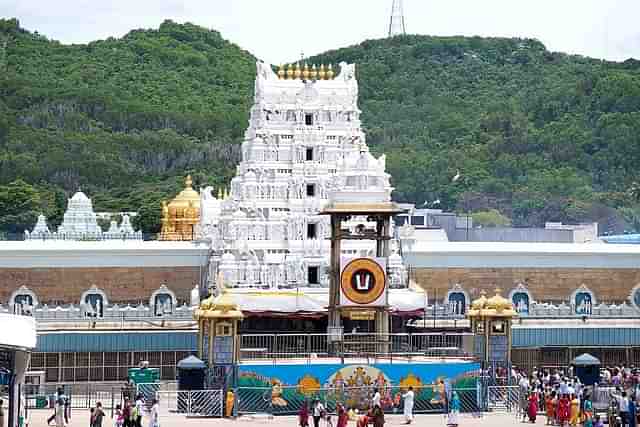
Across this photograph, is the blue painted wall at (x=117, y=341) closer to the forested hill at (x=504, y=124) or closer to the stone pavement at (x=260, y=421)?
the stone pavement at (x=260, y=421)

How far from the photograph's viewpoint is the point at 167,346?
175ft

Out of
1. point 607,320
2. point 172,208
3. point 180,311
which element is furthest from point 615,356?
point 172,208

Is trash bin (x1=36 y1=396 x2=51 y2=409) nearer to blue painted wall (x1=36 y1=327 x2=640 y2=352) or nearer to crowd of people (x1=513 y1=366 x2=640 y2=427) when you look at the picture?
blue painted wall (x1=36 y1=327 x2=640 y2=352)

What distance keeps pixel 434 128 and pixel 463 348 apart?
97687 mm

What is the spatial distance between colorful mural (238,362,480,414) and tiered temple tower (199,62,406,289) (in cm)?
1284

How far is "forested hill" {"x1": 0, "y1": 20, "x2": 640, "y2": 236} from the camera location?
123688mm

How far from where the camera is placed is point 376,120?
5802 inches

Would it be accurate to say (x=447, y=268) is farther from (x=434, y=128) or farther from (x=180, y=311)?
(x=434, y=128)

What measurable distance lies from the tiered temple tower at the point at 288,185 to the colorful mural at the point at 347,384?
12842 millimetres

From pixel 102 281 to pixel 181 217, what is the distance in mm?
22357

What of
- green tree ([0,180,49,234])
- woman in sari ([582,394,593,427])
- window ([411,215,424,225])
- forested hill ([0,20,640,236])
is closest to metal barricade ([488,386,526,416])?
woman in sari ([582,394,593,427])

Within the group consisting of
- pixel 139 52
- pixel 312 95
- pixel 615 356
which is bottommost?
pixel 615 356

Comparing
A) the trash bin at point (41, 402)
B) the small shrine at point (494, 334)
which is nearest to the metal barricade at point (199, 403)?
the trash bin at point (41, 402)

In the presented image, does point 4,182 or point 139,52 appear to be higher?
point 139,52
